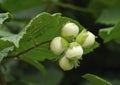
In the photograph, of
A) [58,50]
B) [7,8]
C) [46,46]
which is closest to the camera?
[58,50]

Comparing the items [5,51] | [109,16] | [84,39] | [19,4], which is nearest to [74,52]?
[84,39]

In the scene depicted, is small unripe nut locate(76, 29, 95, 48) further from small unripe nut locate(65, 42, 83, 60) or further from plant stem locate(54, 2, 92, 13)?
plant stem locate(54, 2, 92, 13)

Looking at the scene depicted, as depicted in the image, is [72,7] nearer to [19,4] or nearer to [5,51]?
[19,4]

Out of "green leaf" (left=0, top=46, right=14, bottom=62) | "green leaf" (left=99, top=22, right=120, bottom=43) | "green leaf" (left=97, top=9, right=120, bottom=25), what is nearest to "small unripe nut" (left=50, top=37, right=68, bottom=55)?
"green leaf" (left=0, top=46, right=14, bottom=62)

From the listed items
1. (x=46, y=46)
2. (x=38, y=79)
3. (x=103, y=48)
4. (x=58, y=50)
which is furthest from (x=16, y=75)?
(x=58, y=50)

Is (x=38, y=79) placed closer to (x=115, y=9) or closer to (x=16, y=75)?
(x=16, y=75)

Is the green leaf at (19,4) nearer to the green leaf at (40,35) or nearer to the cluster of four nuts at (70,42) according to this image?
the green leaf at (40,35)

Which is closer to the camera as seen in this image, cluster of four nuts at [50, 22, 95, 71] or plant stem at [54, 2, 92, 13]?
cluster of four nuts at [50, 22, 95, 71]
